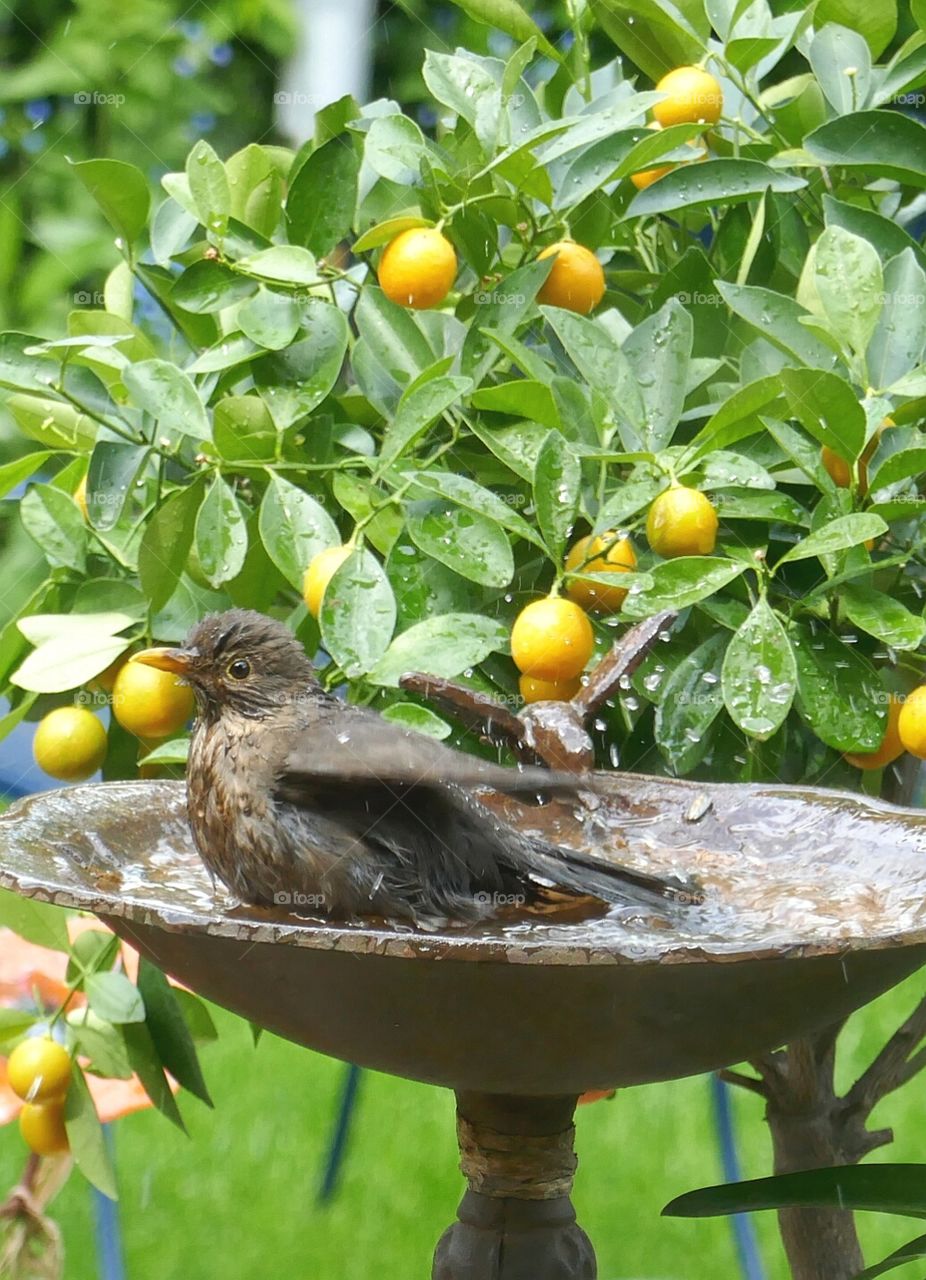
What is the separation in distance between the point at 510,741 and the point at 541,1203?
0.43 m

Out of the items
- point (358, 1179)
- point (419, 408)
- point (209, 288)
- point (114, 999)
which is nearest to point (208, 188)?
point (209, 288)

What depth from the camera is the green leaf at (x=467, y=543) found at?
150 cm

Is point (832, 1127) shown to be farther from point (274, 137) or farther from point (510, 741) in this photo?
point (274, 137)

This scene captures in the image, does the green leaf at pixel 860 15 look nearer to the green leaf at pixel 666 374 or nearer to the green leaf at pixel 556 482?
the green leaf at pixel 666 374

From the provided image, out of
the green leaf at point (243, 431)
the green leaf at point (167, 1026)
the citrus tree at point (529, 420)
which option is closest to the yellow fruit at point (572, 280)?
the citrus tree at point (529, 420)

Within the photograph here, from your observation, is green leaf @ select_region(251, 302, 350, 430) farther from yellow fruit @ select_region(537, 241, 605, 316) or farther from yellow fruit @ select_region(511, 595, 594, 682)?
yellow fruit @ select_region(511, 595, 594, 682)

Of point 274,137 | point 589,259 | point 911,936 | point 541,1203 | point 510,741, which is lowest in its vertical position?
point 541,1203

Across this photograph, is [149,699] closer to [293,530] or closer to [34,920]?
[293,530]

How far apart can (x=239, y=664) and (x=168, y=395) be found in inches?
11.5

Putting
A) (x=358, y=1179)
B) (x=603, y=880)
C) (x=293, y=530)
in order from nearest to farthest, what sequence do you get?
(x=603, y=880) → (x=293, y=530) → (x=358, y=1179)

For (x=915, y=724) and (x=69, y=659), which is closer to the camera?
(x=915, y=724)

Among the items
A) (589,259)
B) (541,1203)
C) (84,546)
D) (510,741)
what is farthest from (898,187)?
(541,1203)

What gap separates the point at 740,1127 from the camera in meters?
3.81

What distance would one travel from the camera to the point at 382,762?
1.23 m
